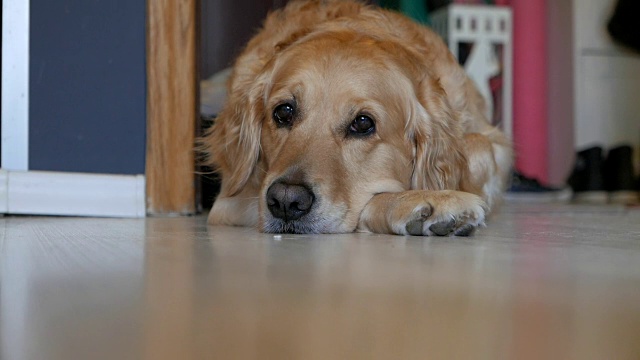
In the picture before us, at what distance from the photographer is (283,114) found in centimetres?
233

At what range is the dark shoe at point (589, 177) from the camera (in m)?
5.68

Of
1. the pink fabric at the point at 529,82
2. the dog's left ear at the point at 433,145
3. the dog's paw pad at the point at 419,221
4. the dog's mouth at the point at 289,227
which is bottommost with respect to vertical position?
the dog's mouth at the point at 289,227

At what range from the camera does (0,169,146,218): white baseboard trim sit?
8.61 ft

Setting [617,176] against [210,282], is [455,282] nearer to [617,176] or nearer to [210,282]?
[210,282]

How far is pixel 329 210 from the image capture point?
2.06 metres

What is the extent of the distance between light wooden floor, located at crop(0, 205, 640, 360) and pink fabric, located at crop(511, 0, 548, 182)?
13.6ft

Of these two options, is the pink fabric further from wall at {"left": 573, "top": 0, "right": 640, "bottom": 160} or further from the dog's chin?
the dog's chin

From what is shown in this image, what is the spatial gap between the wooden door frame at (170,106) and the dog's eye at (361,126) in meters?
0.80

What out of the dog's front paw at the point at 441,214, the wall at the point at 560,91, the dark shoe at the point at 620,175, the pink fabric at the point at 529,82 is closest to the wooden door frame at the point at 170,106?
the dog's front paw at the point at 441,214

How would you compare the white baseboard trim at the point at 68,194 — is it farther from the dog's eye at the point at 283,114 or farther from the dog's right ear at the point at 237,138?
the dog's eye at the point at 283,114

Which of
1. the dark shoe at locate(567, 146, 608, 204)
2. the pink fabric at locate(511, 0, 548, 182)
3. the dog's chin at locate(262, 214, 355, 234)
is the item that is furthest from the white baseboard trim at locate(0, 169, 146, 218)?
the dark shoe at locate(567, 146, 608, 204)

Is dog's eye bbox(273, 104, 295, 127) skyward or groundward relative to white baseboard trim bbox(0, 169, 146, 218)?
skyward

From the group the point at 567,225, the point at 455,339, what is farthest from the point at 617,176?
the point at 455,339

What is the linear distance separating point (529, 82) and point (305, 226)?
4.01 metres
